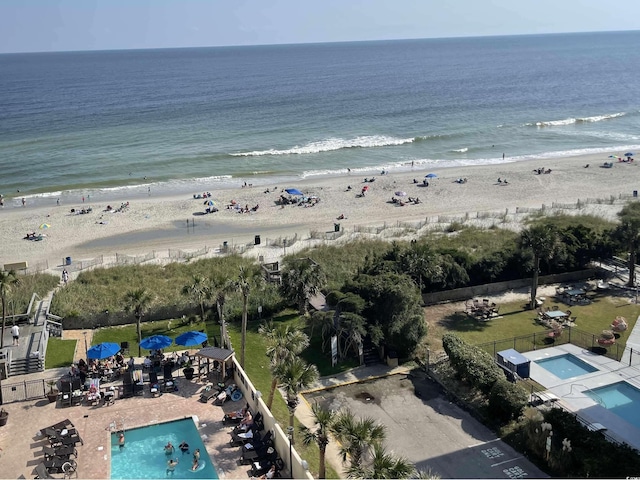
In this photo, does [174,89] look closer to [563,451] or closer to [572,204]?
[572,204]

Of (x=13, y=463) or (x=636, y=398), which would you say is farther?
(x=636, y=398)

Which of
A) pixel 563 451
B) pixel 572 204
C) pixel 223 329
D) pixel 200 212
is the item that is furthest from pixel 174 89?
pixel 563 451

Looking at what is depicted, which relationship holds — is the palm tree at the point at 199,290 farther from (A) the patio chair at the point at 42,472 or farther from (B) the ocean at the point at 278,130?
(B) the ocean at the point at 278,130

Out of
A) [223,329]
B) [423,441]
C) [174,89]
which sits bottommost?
[423,441]

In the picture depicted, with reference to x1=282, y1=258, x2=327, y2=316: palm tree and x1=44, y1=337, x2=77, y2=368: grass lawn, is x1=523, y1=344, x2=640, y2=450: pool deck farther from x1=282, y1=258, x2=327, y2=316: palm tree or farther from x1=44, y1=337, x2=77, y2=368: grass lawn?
x1=44, y1=337, x2=77, y2=368: grass lawn

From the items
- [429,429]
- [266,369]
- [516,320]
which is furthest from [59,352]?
[516,320]
